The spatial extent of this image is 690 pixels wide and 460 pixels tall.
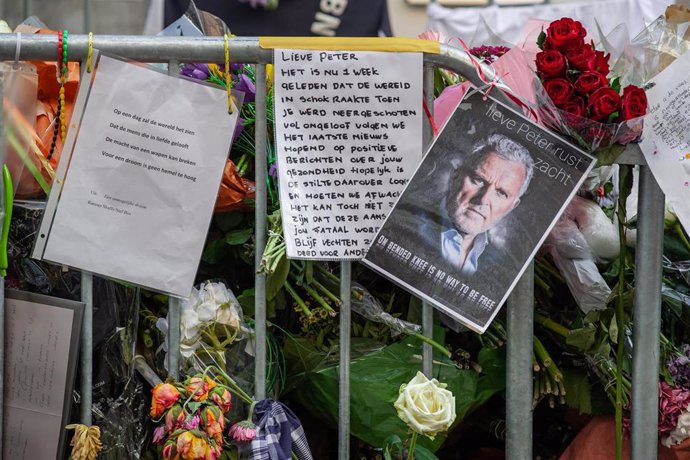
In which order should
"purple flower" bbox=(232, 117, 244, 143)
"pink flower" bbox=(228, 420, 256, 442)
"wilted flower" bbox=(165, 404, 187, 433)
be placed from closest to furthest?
"wilted flower" bbox=(165, 404, 187, 433) → "pink flower" bbox=(228, 420, 256, 442) → "purple flower" bbox=(232, 117, 244, 143)

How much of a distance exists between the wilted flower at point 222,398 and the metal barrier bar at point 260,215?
0.45ft

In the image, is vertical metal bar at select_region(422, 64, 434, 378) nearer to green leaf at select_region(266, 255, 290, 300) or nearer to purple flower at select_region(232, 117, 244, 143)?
green leaf at select_region(266, 255, 290, 300)

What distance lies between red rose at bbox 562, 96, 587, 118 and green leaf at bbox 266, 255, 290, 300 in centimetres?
63

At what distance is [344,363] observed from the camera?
1.98 metres

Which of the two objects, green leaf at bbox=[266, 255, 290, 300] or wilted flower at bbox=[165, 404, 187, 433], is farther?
green leaf at bbox=[266, 255, 290, 300]

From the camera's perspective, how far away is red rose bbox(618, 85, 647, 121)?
187cm

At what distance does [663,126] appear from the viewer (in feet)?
6.31

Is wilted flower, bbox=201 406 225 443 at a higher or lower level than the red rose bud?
lower

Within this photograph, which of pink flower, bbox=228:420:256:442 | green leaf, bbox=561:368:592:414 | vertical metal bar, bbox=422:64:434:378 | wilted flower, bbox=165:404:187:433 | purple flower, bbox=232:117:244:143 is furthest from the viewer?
green leaf, bbox=561:368:592:414

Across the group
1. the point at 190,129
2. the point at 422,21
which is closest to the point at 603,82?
the point at 190,129

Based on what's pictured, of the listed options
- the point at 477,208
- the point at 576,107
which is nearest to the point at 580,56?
the point at 576,107

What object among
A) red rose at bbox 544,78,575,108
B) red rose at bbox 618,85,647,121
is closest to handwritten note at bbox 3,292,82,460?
red rose at bbox 544,78,575,108

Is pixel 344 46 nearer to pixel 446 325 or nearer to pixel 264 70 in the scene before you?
pixel 264 70

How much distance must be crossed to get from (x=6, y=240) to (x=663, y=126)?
131cm
